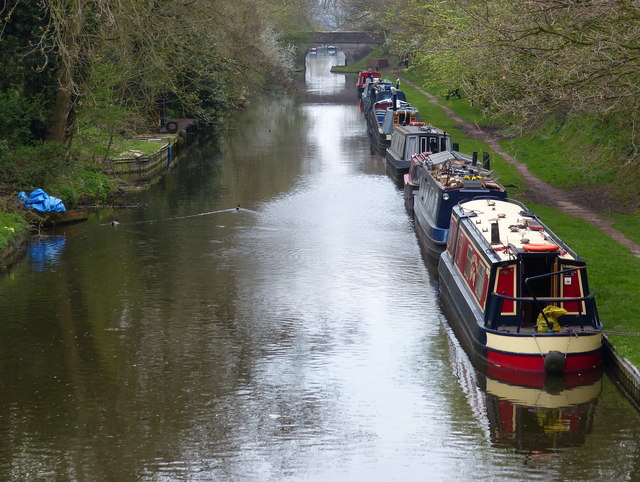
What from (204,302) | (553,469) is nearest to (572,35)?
(204,302)

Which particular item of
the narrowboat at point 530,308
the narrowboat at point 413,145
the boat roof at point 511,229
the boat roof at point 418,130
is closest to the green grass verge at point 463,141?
the narrowboat at point 413,145

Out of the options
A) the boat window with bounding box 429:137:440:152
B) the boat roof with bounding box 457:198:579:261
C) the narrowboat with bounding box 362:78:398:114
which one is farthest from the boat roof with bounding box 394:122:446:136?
the boat roof with bounding box 457:198:579:261

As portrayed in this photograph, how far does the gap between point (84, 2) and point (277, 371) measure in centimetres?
1312

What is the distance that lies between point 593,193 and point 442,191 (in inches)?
291

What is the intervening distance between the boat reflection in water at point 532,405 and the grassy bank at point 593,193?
0.96 m

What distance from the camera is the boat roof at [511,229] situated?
51.0 feet

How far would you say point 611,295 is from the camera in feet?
56.8

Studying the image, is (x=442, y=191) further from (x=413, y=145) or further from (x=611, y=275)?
(x=413, y=145)

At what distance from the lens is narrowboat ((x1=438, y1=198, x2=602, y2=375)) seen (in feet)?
47.9

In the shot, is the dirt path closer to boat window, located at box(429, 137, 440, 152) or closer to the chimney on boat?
boat window, located at box(429, 137, 440, 152)

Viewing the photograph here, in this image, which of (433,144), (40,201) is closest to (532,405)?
(40,201)

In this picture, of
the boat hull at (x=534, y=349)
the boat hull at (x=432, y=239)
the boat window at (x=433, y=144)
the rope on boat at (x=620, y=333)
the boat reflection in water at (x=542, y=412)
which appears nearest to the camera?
the boat reflection in water at (x=542, y=412)

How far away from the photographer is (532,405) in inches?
551

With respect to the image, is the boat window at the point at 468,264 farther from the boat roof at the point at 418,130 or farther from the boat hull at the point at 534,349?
the boat roof at the point at 418,130
